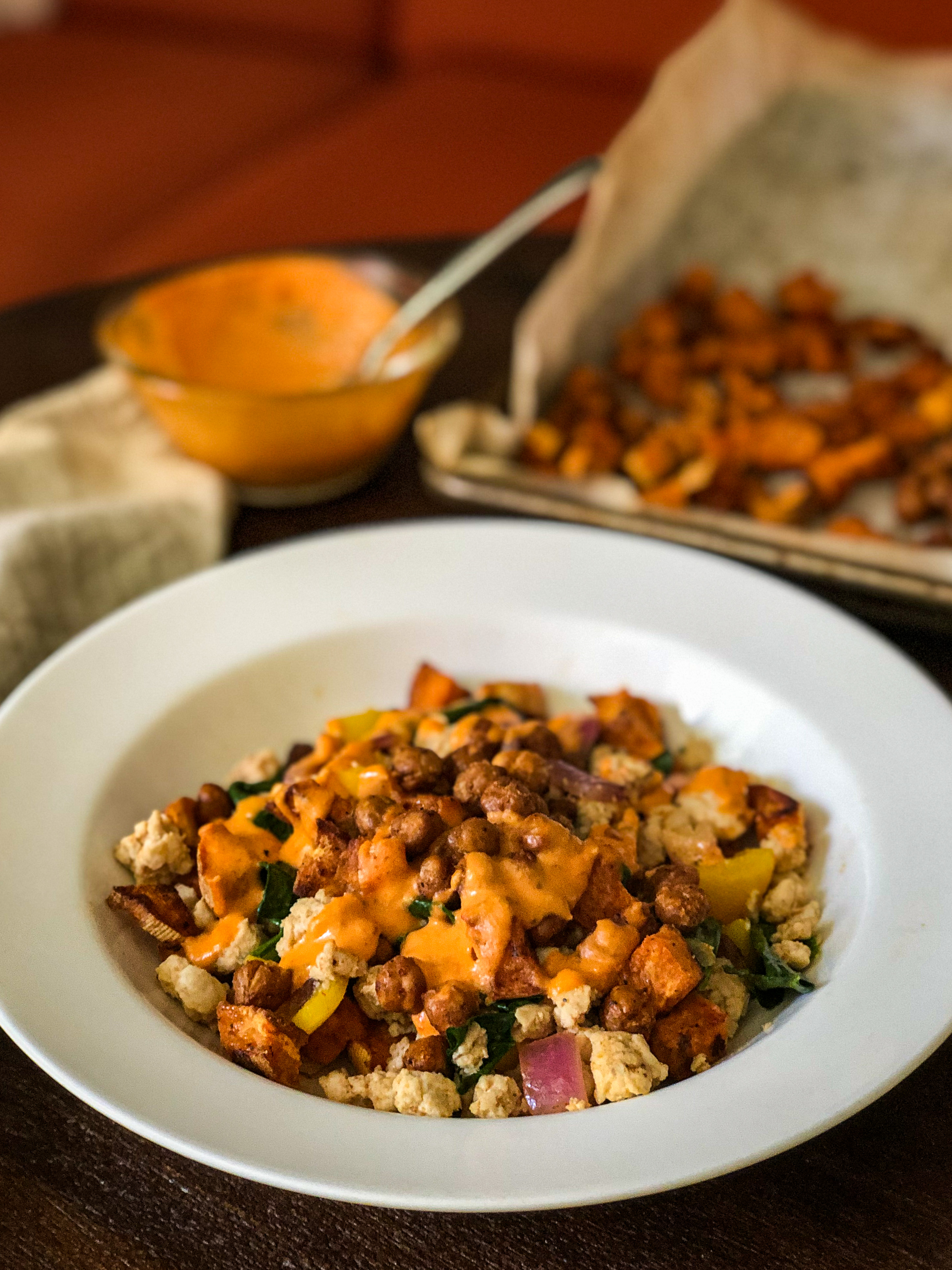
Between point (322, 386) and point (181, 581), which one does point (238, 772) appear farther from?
point (322, 386)

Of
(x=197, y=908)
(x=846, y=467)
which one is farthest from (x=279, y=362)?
(x=197, y=908)

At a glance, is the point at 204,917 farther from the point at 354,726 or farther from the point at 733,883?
the point at 733,883

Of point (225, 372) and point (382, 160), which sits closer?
point (225, 372)

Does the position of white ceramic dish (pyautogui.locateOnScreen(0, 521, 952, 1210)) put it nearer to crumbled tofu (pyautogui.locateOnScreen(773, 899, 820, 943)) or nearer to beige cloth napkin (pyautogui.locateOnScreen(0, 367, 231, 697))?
crumbled tofu (pyautogui.locateOnScreen(773, 899, 820, 943))

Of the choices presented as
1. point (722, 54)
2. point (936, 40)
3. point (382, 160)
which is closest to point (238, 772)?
point (722, 54)

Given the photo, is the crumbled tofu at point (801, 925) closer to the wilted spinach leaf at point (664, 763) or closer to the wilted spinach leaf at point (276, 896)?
the wilted spinach leaf at point (664, 763)

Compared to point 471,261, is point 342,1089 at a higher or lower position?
lower
